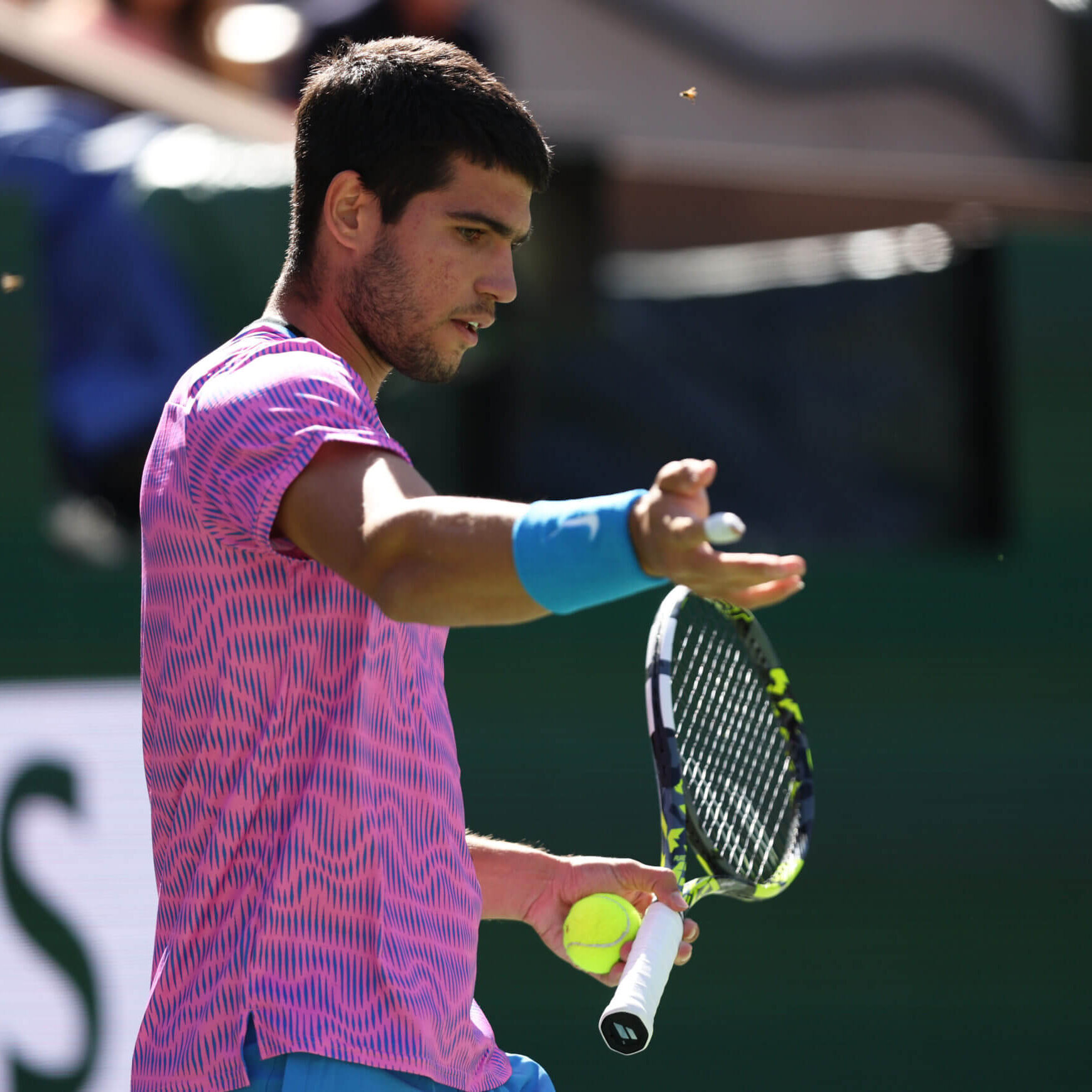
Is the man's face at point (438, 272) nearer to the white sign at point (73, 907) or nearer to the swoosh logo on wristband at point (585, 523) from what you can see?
the swoosh logo on wristband at point (585, 523)

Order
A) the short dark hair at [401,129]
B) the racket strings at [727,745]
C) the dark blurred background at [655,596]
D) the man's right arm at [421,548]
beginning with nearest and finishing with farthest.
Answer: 1. the man's right arm at [421,548]
2. the short dark hair at [401,129]
3. the racket strings at [727,745]
4. the dark blurred background at [655,596]

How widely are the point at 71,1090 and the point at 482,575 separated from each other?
9.01 ft

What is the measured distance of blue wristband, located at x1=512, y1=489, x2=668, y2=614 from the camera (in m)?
1.32

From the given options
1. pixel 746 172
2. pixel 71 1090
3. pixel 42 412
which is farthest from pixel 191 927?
pixel 746 172

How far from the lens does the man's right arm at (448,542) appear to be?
4.18 feet

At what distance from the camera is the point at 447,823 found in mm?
1776

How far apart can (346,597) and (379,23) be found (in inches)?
219

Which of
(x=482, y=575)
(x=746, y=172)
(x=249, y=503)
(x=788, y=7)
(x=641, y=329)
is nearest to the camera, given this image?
(x=482, y=575)

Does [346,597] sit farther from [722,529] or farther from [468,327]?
[722,529]

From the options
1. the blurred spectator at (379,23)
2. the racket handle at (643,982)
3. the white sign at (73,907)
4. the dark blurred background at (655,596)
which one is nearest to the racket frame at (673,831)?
the racket handle at (643,982)

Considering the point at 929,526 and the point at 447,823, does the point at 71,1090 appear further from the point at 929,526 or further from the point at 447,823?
the point at 929,526

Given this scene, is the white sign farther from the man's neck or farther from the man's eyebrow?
the man's eyebrow

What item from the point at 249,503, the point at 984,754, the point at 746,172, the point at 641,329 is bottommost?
the point at 984,754

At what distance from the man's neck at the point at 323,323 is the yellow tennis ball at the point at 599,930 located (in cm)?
71
